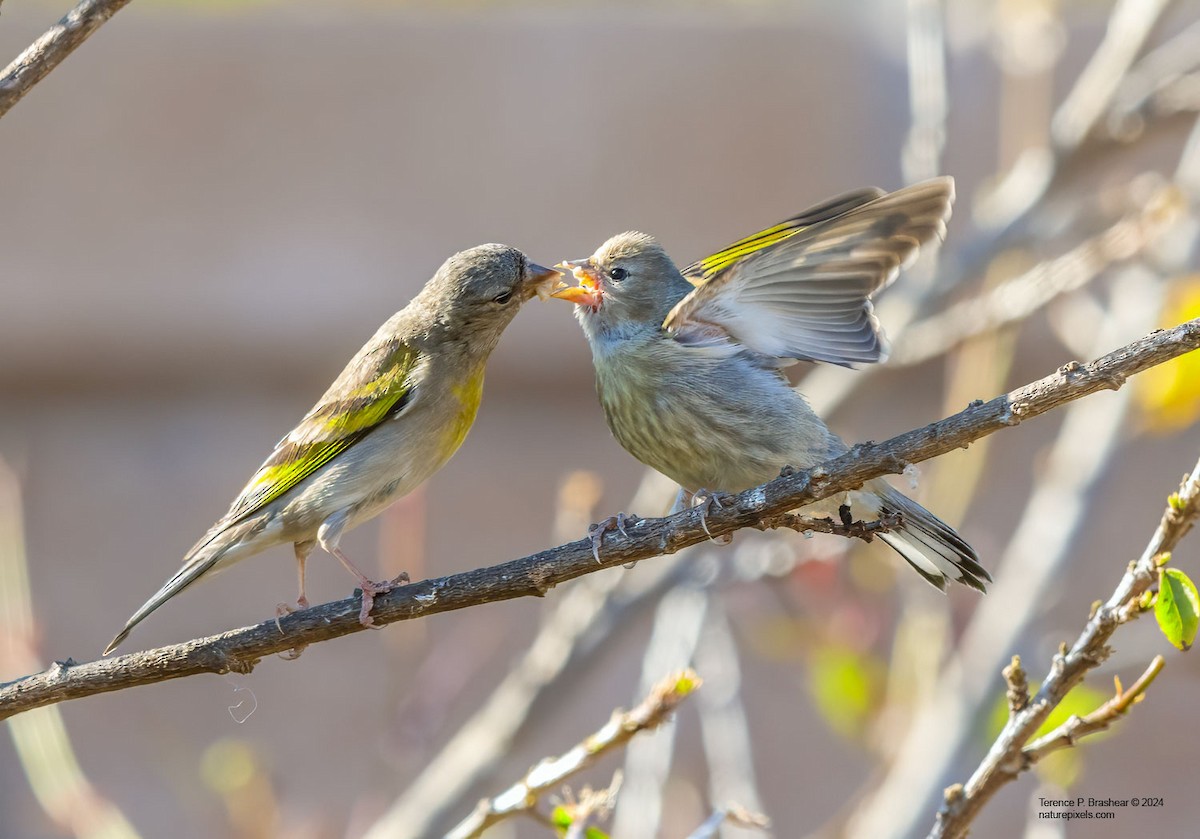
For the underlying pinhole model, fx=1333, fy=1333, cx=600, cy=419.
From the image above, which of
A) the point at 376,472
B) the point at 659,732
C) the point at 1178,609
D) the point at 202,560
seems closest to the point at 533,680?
the point at 659,732

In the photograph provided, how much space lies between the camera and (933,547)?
2.65 metres

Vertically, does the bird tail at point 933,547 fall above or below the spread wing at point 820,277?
below

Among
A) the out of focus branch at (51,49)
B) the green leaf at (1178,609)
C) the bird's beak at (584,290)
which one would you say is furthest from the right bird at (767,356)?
the out of focus branch at (51,49)

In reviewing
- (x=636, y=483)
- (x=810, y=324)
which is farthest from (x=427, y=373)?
(x=636, y=483)

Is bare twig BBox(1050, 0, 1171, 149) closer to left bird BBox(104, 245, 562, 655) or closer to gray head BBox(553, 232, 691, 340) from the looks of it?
gray head BBox(553, 232, 691, 340)

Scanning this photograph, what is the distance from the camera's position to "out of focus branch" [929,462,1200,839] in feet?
5.19

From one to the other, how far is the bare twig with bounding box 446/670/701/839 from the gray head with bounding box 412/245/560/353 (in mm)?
1205

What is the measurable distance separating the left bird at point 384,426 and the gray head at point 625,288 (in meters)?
0.10

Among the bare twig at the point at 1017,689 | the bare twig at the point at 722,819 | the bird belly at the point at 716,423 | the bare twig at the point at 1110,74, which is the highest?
the bare twig at the point at 1110,74

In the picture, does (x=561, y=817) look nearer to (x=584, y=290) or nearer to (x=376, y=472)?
(x=376, y=472)

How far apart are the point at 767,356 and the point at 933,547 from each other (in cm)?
52

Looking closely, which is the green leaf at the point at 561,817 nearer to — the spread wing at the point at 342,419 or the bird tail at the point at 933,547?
the bird tail at the point at 933,547

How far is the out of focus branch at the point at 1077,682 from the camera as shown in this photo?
1582 mm

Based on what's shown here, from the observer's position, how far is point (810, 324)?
8.55 ft
